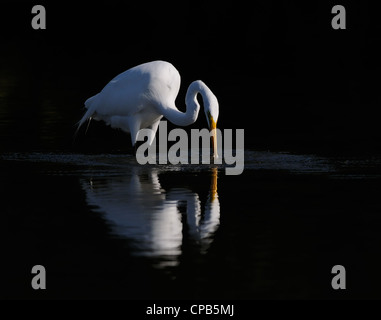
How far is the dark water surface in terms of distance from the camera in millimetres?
8523

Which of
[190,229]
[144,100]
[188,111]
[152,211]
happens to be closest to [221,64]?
[144,100]

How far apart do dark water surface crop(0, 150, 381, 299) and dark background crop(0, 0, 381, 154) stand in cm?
279

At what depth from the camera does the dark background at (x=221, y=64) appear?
18688 millimetres

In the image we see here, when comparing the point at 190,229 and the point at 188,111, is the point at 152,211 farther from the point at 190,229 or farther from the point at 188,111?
the point at 188,111

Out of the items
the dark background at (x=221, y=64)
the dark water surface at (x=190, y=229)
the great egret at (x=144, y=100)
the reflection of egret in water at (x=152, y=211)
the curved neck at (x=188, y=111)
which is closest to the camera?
the dark water surface at (x=190, y=229)

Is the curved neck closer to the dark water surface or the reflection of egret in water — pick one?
the dark water surface

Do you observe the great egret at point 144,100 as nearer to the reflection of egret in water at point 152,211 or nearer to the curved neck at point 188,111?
the curved neck at point 188,111

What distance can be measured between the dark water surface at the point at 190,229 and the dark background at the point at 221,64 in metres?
2.79

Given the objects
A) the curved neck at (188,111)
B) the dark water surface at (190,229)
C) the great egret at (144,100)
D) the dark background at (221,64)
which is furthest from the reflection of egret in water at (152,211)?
the dark background at (221,64)

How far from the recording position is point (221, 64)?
33344 millimetres

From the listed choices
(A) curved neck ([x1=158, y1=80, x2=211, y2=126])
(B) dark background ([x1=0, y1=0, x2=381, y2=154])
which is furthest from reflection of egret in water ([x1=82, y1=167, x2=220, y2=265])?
(B) dark background ([x1=0, y1=0, x2=381, y2=154])

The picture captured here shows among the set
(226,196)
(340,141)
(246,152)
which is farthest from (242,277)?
(340,141)

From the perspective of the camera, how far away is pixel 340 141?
1711cm

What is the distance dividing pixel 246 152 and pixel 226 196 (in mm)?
3771
